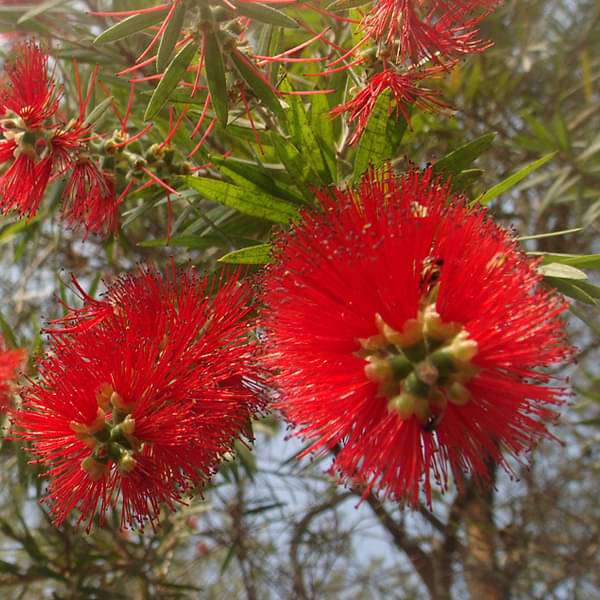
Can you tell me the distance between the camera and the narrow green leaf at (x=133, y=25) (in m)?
1.18

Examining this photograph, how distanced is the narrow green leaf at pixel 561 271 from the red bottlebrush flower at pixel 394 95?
38 centimetres

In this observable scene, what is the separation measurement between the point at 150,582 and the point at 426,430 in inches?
61.1

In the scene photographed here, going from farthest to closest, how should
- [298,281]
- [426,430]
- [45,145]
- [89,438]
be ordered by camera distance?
[45,145]
[89,438]
[298,281]
[426,430]

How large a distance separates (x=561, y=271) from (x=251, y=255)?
549 millimetres

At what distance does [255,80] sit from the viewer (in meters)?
1.24

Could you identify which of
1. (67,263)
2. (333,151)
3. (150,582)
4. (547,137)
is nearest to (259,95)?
(333,151)

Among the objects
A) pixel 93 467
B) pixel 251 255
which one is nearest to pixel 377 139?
pixel 251 255

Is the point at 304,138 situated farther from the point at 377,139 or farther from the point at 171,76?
the point at 171,76

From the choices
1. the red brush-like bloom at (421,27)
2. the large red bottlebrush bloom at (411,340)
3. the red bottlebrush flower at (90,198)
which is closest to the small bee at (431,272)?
the large red bottlebrush bloom at (411,340)

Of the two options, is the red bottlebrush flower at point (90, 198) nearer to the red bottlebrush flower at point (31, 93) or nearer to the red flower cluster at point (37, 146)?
the red flower cluster at point (37, 146)

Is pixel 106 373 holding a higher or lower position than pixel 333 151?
lower

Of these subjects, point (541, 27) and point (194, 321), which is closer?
point (194, 321)

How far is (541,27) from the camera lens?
3035mm

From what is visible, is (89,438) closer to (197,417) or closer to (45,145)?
(197,417)
